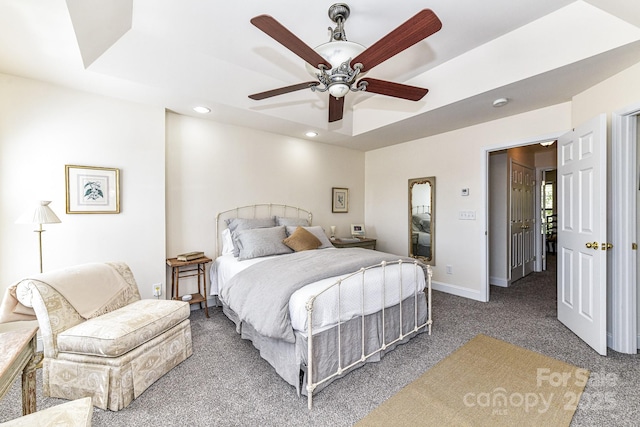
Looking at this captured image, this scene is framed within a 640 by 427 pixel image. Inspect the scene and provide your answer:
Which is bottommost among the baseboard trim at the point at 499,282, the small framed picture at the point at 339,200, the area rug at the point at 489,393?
the area rug at the point at 489,393

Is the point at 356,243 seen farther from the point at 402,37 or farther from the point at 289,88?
the point at 402,37

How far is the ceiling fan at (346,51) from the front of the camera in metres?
1.50

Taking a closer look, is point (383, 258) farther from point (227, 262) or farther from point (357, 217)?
point (357, 217)

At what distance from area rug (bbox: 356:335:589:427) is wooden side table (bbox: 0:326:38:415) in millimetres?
1668

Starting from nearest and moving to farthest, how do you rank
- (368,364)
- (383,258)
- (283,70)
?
(368,364) < (383,258) < (283,70)

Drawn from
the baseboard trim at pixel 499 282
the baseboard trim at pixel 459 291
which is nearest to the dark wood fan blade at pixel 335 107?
the baseboard trim at pixel 459 291

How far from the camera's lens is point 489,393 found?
6.26 ft

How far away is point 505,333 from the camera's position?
111 inches

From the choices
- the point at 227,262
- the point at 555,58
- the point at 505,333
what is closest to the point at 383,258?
the point at 505,333

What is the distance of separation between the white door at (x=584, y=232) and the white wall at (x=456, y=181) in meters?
0.49

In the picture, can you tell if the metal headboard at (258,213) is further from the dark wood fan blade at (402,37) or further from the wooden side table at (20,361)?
the dark wood fan blade at (402,37)

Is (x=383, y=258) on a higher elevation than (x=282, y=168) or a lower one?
lower

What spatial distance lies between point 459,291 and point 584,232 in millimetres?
1843

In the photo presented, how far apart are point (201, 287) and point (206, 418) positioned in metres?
2.09
